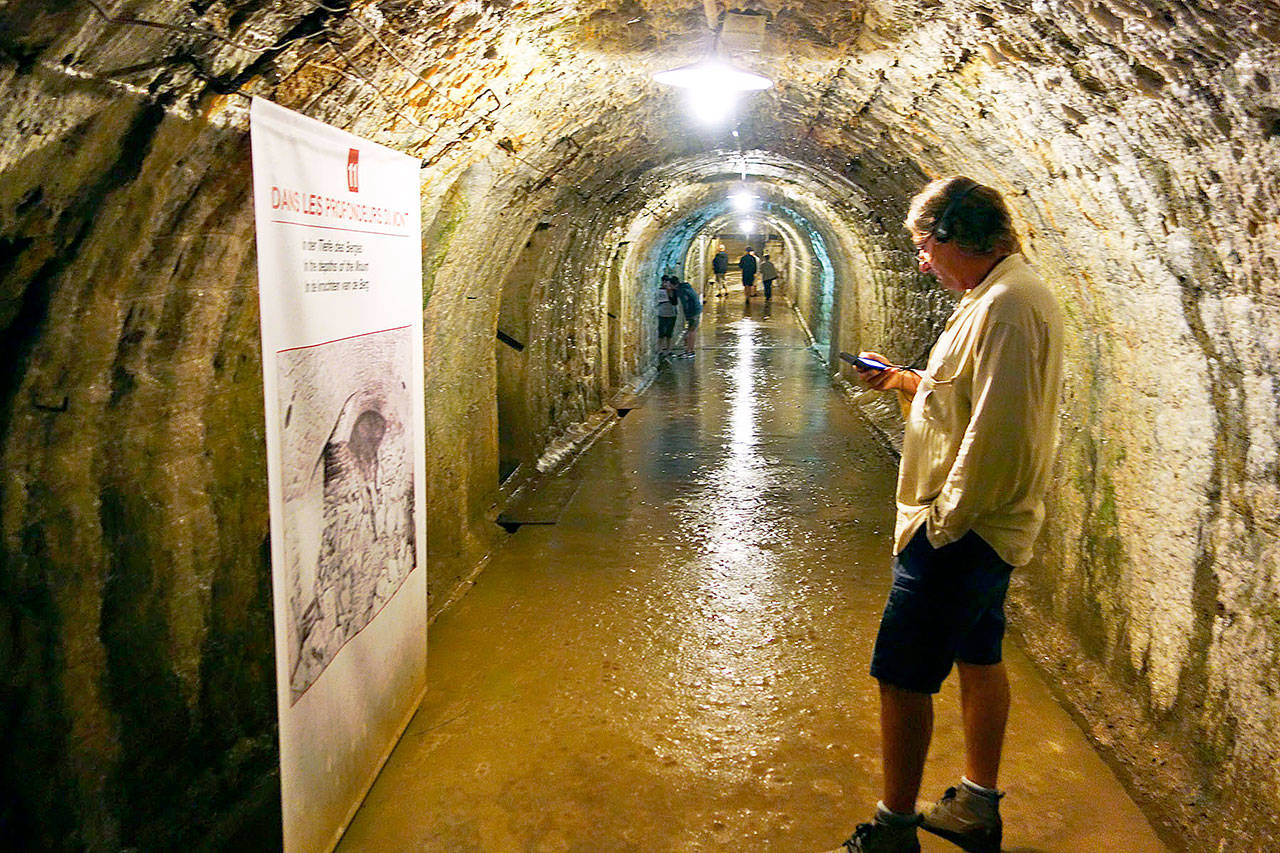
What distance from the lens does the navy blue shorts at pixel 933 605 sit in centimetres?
247

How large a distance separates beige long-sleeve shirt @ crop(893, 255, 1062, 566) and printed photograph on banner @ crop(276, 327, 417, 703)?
1.63m

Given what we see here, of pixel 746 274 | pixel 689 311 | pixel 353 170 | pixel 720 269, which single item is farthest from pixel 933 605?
pixel 720 269

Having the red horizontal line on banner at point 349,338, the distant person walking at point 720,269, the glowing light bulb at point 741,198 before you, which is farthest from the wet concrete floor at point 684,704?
the distant person walking at point 720,269

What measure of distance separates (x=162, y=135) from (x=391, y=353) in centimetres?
103

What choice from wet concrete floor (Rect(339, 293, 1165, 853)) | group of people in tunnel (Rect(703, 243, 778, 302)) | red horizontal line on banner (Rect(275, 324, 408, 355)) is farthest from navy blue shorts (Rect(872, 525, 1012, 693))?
group of people in tunnel (Rect(703, 243, 778, 302))

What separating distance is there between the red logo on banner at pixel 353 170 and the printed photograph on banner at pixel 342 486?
0.44 metres

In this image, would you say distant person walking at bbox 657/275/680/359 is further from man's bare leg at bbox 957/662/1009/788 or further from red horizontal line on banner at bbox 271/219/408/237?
man's bare leg at bbox 957/662/1009/788

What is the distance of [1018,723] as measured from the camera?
368cm

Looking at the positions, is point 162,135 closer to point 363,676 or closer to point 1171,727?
point 363,676

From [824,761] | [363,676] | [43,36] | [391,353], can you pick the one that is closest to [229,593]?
[363,676]

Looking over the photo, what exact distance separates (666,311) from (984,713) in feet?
40.8

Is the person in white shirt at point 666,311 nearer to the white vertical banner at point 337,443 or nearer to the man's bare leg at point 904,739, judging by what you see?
the white vertical banner at point 337,443

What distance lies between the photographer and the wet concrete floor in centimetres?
305

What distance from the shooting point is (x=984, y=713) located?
273 centimetres
